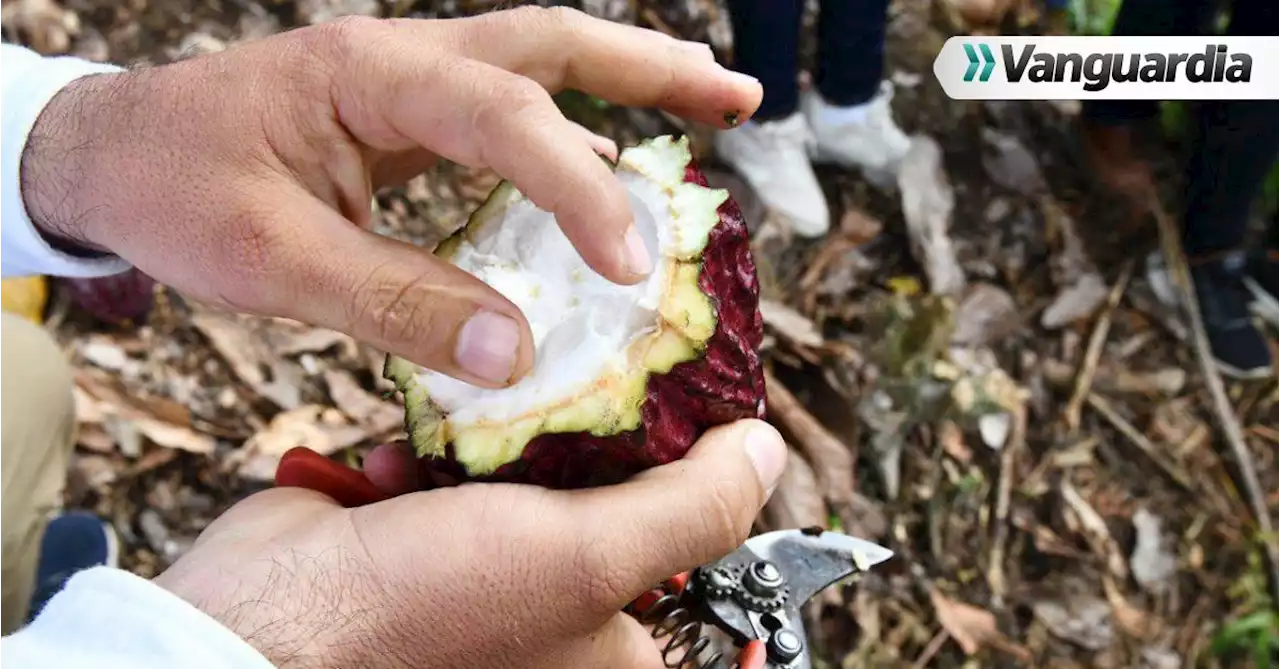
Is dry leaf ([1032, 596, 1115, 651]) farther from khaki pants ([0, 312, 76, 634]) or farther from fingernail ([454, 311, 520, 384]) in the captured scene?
khaki pants ([0, 312, 76, 634])

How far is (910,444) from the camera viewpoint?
2869mm

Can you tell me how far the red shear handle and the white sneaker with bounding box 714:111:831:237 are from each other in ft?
6.49

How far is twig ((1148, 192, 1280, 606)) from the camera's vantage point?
290 cm

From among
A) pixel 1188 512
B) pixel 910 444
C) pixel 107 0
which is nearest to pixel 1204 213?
pixel 1188 512

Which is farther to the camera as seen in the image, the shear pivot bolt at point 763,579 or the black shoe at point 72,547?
the black shoe at point 72,547

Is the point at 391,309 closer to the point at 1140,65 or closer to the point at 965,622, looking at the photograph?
the point at 965,622

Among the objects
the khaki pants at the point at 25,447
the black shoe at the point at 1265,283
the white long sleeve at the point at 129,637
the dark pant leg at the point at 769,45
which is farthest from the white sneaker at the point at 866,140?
the white long sleeve at the point at 129,637

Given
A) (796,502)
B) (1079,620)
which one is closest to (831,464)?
(796,502)

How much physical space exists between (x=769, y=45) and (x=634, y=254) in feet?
6.54

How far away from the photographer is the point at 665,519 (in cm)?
135

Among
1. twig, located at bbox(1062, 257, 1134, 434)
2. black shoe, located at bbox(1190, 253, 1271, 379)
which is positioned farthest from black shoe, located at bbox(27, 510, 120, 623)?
black shoe, located at bbox(1190, 253, 1271, 379)

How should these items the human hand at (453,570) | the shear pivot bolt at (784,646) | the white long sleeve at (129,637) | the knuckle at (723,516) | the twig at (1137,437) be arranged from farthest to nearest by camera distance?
the twig at (1137,437) < the shear pivot bolt at (784,646) < the knuckle at (723,516) < the human hand at (453,570) < the white long sleeve at (129,637)

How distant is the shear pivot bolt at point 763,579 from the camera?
1.64 m

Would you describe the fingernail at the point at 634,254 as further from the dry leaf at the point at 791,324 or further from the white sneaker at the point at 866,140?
the white sneaker at the point at 866,140
